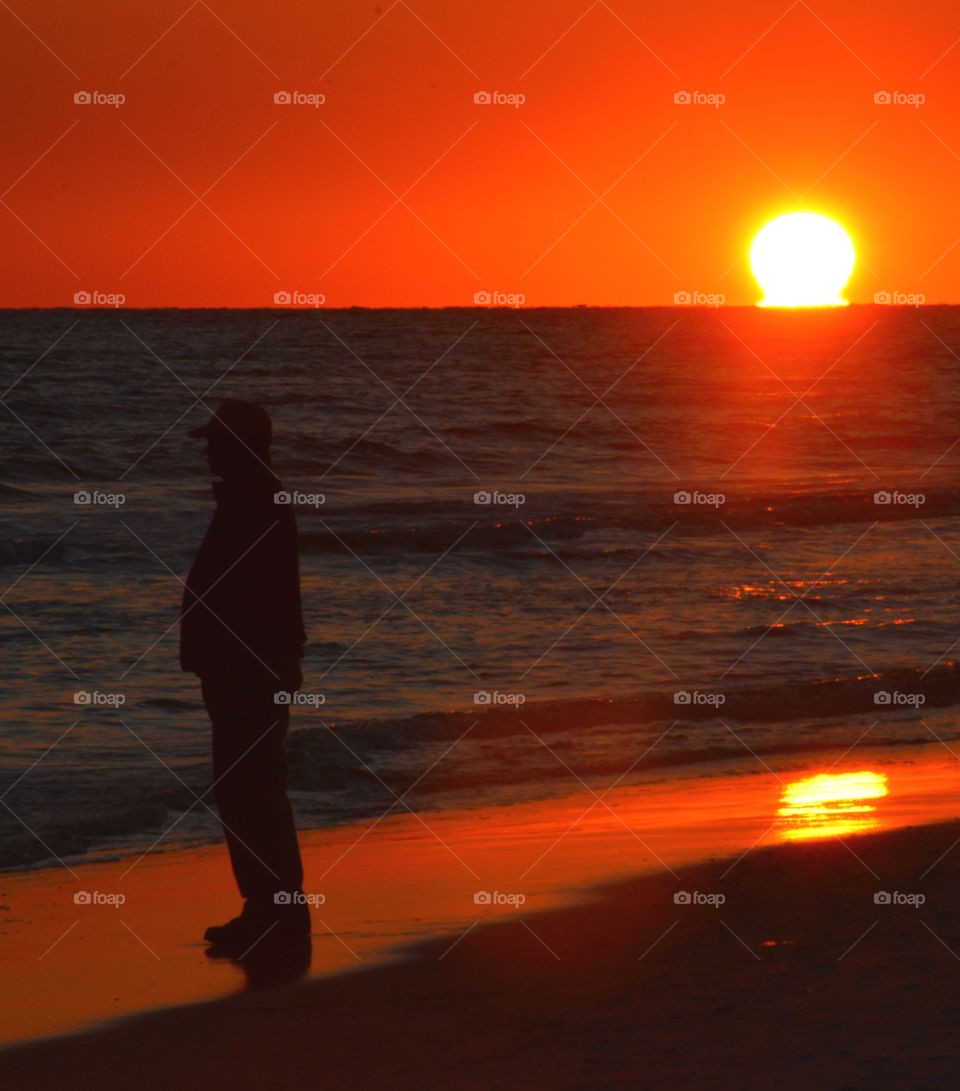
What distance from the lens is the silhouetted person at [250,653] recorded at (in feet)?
16.5

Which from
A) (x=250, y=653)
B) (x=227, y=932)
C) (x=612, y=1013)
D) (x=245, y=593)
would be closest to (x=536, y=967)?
(x=612, y=1013)

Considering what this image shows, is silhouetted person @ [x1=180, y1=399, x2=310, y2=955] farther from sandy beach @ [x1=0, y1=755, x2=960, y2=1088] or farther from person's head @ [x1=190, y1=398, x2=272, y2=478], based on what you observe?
sandy beach @ [x1=0, y1=755, x2=960, y2=1088]

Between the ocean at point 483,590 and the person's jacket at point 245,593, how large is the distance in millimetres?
2479

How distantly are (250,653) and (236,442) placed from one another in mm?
725

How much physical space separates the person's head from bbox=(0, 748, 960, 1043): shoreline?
5.57ft

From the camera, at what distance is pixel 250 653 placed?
16.5 ft

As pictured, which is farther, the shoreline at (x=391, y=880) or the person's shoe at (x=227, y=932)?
the person's shoe at (x=227, y=932)

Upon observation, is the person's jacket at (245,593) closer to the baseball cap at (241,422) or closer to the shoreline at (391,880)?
the baseball cap at (241,422)

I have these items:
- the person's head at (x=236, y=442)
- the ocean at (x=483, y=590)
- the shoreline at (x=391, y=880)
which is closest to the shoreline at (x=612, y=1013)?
the shoreline at (x=391, y=880)

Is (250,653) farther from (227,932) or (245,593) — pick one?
(227,932)

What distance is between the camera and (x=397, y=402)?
134 ft

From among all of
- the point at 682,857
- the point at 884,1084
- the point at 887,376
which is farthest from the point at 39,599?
the point at 887,376

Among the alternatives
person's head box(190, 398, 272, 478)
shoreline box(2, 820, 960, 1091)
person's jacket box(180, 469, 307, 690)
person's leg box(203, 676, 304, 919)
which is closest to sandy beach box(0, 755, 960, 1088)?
shoreline box(2, 820, 960, 1091)

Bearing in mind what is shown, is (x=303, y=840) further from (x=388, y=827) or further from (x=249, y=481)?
(x=249, y=481)
